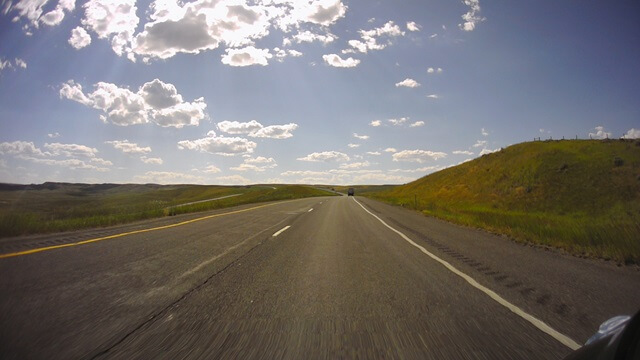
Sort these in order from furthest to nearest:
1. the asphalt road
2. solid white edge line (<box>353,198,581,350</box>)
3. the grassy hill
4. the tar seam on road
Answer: the grassy hill, solid white edge line (<box>353,198,581,350</box>), the asphalt road, the tar seam on road

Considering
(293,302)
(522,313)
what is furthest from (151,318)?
(522,313)

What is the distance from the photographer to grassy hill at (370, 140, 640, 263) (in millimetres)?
16341

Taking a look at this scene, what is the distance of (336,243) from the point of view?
30.2 feet

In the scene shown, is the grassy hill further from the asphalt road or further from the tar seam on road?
the tar seam on road

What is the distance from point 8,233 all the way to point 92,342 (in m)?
9.21

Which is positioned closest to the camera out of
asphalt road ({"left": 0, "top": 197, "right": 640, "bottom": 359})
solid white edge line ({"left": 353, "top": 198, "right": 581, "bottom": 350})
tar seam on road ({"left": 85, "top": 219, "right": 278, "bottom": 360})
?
tar seam on road ({"left": 85, "top": 219, "right": 278, "bottom": 360})

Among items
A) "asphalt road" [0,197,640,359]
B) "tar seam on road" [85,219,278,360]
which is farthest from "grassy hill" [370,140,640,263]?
"tar seam on road" [85,219,278,360]

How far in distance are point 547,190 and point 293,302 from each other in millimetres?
36885

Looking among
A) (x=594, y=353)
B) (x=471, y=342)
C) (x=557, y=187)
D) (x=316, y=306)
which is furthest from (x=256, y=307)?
(x=557, y=187)

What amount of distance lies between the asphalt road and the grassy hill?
585 centimetres

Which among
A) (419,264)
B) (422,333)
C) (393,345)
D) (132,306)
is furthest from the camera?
(419,264)

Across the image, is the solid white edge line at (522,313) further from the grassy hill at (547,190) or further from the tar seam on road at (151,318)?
the grassy hill at (547,190)

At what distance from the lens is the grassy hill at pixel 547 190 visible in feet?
53.6

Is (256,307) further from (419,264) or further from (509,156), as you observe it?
(509,156)
